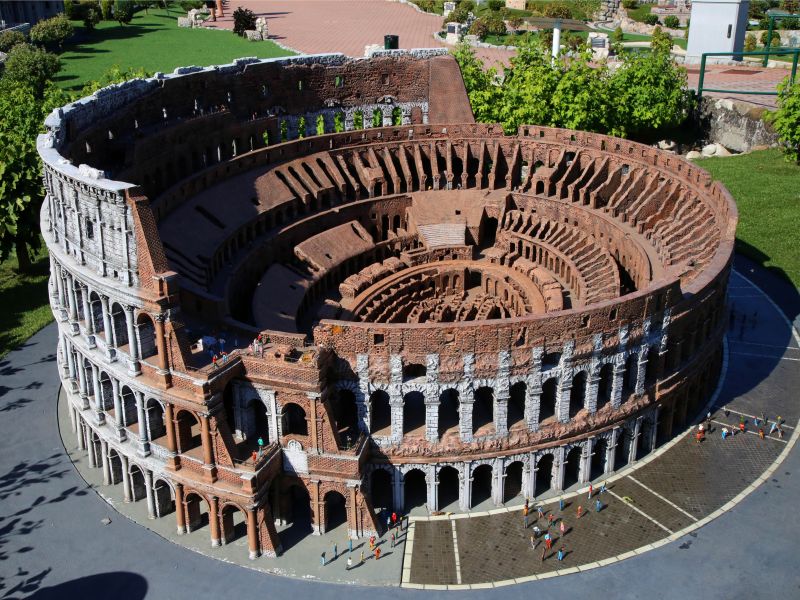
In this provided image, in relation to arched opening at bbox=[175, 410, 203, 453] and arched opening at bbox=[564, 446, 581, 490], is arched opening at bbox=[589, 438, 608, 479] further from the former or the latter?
arched opening at bbox=[175, 410, 203, 453]

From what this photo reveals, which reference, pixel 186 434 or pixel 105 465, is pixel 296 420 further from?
pixel 105 465

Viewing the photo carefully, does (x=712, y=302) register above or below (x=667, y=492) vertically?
above

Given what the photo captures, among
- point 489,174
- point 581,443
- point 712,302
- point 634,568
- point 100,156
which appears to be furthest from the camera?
point 489,174

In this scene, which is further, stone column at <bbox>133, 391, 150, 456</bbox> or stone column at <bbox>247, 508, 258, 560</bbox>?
stone column at <bbox>133, 391, 150, 456</bbox>

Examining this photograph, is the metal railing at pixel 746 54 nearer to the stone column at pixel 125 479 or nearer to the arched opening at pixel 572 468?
the arched opening at pixel 572 468

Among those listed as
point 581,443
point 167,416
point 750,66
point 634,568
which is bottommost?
point 634,568

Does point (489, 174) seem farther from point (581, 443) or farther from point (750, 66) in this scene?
point (750, 66)

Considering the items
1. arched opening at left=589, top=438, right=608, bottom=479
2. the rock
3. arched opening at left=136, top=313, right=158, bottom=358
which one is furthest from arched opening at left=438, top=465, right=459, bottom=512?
the rock

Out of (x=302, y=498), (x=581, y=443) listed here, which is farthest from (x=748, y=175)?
(x=302, y=498)
